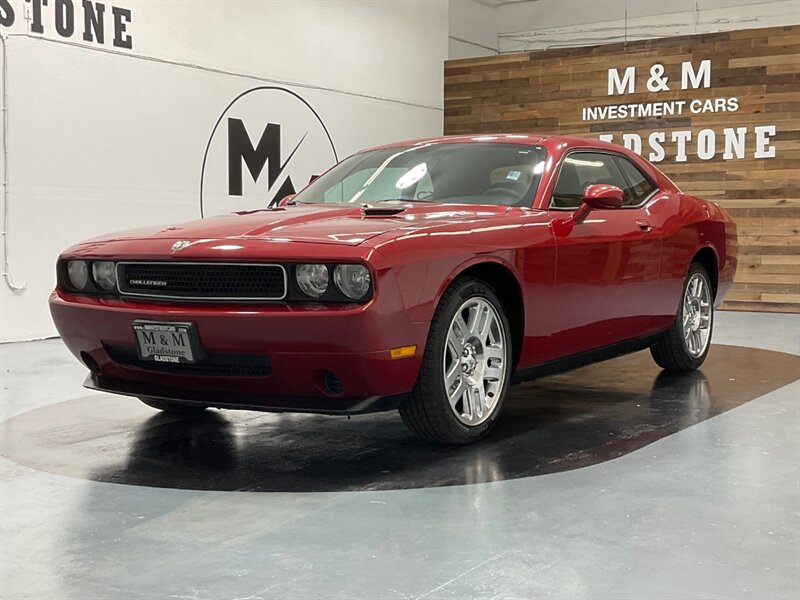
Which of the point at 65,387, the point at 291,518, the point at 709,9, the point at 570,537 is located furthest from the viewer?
the point at 709,9

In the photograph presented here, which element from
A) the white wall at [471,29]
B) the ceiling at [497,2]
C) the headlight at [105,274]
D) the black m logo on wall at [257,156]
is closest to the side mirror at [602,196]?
the headlight at [105,274]

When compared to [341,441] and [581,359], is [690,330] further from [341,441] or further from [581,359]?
[341,441]

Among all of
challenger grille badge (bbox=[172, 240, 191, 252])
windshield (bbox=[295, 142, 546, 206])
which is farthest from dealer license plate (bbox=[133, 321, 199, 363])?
windshield (bbox=[295, 142, 546, 206])

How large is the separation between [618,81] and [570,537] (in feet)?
30.6

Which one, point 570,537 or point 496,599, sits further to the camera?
point 570,537

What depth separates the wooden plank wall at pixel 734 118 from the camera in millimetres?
10109

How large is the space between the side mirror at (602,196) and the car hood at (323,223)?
0.40m

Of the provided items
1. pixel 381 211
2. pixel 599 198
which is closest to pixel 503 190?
pixel 599 198

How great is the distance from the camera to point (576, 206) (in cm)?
441

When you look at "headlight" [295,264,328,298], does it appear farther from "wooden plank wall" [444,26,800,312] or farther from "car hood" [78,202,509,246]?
"wooden plank wall" [444,26,800,312]

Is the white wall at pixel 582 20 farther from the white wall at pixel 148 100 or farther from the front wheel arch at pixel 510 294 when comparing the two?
the front wheel arch at pixel 510 294

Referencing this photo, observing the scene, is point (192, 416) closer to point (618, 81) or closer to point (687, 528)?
point (687, 528)

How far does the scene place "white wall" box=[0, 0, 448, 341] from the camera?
762 cm

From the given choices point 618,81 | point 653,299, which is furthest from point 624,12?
point 653,299
